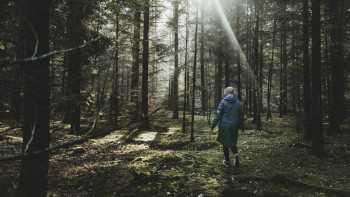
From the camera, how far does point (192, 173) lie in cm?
1020

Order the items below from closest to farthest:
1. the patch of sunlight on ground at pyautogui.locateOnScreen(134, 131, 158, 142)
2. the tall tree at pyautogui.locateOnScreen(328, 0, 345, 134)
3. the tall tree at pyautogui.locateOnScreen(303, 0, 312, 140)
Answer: the tall tree at pyautogui.locateOnScreen(303, 0, 312, 140) < the patch of sunlight on ground at pyautogui.locateOnScreen(134, 131, 158, 142) < the tall tree at pyautogui.locateOnScreen(328, 0, 345, 134)

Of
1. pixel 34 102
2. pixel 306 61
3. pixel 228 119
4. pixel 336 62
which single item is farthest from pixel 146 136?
pixel 34 102

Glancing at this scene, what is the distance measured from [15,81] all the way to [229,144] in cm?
791

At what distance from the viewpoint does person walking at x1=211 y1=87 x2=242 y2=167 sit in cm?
1077

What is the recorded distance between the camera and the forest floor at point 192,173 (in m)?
8.79

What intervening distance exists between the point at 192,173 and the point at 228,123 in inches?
74.2

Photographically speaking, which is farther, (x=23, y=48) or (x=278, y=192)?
(x=278, y=192)

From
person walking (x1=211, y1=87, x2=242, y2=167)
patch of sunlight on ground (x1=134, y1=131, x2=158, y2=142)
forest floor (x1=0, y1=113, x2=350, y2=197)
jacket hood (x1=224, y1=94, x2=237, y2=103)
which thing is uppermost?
jacket hood (x1=224, y1=94, x2=237, y2=103)

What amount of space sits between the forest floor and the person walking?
0.63m

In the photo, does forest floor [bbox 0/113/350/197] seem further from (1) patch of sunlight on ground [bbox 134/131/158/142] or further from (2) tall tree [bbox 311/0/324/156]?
(1) patch of sunlight on ground [bbox 134/131/158/142]

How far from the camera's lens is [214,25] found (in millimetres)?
30531

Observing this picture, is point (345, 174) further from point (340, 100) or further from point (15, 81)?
point (340, 100)

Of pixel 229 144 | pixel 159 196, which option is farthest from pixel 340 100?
pixel 159 196

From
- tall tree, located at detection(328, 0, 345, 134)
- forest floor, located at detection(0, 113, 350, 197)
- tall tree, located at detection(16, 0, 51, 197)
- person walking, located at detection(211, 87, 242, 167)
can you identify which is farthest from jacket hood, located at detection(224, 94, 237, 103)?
tall tree, located at detection(328, 0, 345, 134)
